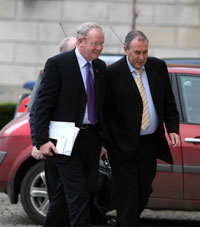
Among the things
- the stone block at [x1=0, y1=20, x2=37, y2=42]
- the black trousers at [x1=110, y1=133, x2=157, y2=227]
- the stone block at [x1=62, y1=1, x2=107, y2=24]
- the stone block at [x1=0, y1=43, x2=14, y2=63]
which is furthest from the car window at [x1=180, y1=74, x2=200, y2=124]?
the stone block at [x1=0, y1=43, x2=14, y2=63]

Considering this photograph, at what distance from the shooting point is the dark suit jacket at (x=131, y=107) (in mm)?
6598

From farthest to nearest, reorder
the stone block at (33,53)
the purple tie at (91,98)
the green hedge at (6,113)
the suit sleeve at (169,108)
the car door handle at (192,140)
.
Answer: the stone block at (33,53) < the green hedge at (6,113) < the car door handle at (192,140) < the suit sleeve at (169,108) < the purple tie at (91,98)

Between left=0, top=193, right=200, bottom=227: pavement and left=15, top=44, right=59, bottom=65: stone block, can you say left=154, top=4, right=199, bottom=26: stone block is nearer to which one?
left=15, top=44, right=59, bottom=65: stone block

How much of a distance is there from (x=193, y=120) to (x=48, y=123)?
2.24 m

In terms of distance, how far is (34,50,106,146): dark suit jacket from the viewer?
6.38 metres

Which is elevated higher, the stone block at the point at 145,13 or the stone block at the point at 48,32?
the stone block at the point at 145,13

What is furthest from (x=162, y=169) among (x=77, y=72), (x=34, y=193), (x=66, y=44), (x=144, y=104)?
(x=77, y=72)

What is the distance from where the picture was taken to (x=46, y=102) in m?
6.39

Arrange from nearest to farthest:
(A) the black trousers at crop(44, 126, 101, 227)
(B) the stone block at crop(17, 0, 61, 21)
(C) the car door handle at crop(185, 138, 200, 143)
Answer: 1. (A) the black trousers at crop(44, 126, 101, 227)
2. (C) the car door handle at crop(185, 138, 200, 143)
3. (B) the stone block at crop(17, 0, 61, 21)

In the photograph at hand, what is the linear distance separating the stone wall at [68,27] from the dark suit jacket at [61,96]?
13823mm

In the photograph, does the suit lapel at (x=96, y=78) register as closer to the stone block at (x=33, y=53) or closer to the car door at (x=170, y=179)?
the car door at (x=170, y=179)

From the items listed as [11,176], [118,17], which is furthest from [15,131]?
[118,17]

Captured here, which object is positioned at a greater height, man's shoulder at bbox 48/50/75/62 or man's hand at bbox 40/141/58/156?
man's shoulder at bbox 48/50/75/62

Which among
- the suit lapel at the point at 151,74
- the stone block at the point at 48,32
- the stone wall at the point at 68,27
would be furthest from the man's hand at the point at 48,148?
the stone block at the point at 48,32
